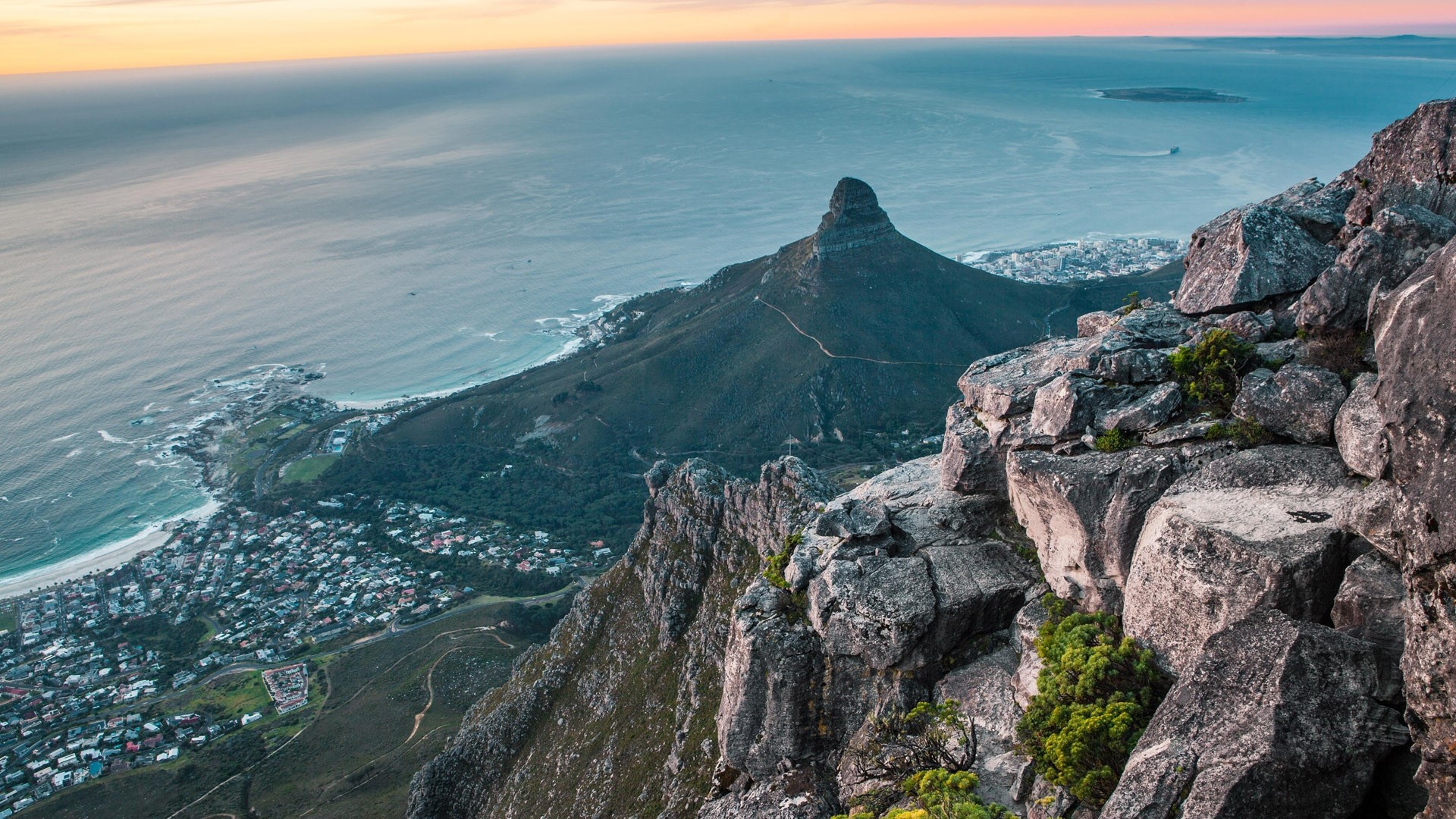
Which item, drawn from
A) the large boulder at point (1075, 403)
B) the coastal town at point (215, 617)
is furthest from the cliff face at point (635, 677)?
the coastal town at point (215, 617)

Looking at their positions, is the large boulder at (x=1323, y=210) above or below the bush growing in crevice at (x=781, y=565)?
above

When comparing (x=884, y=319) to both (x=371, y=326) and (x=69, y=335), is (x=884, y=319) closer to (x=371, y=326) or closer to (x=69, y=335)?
(x=371, y=326)

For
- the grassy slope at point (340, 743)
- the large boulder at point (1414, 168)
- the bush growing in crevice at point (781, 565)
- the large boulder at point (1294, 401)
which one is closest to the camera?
the large boulder at point (1294, 401)

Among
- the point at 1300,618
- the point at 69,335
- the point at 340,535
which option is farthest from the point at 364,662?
the point at 69,335

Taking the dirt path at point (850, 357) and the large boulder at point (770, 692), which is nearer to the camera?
the large boulder at point (770, 692)

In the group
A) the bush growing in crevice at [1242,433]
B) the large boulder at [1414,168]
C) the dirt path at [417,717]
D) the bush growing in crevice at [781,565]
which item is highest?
the large boulder at [1414,168]

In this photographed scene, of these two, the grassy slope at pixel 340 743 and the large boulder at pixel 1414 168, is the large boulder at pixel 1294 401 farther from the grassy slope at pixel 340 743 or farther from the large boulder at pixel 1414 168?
the grassy slope at pixel 340 743

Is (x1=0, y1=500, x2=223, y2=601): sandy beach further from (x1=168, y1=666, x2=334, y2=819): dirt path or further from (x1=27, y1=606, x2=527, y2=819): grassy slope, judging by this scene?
(x1=168, y1=666, x2=334, y2=819): dirt path

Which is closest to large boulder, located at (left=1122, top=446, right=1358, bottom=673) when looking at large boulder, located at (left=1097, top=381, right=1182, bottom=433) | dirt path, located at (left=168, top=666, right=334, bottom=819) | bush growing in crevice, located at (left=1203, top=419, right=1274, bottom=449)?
bush growing in crevice, located at (left=1203, top=419, right=1274, bottom=449)
